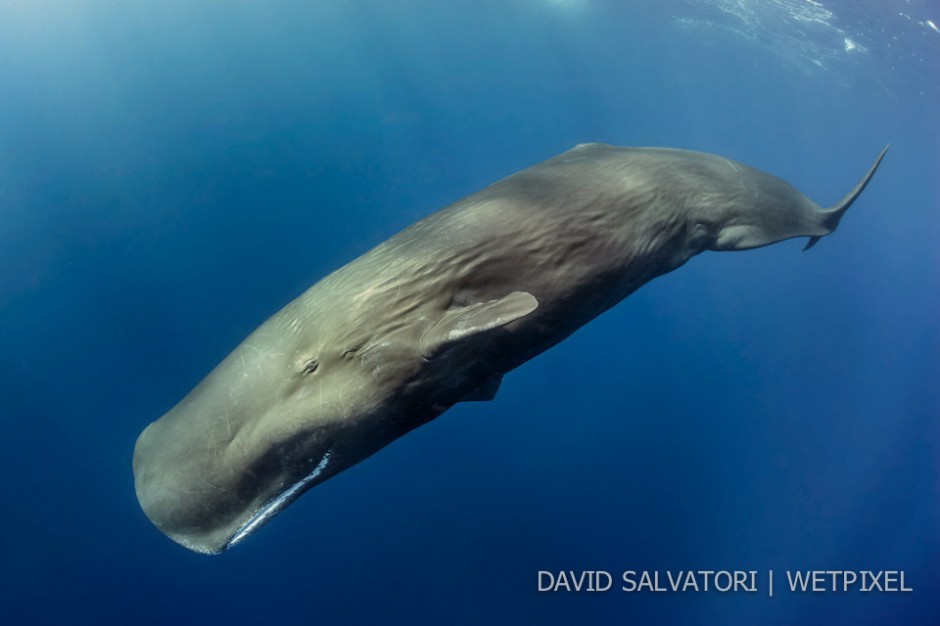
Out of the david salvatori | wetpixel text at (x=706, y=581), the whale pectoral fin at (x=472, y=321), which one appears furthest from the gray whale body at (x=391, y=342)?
the david salvatori | wetpixel text at (x=706, y=581)

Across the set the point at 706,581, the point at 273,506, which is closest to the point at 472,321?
the point at 273,506

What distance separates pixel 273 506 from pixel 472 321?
1.90 m

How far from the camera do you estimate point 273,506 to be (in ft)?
12.4

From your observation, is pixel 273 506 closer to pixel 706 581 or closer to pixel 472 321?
pixel 472 321

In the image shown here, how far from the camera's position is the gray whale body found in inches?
144

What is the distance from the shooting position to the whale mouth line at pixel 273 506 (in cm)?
370

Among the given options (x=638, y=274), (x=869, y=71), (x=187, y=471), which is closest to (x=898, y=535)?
(x=638, y=274)

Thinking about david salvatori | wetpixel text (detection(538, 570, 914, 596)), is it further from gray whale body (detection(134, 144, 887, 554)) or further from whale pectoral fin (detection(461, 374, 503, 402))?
gray whale body (detection(134, 144, 887, 554))

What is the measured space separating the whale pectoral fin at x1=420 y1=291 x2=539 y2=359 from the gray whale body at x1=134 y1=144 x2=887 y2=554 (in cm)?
1

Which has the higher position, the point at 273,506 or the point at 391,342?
the point at 391,342

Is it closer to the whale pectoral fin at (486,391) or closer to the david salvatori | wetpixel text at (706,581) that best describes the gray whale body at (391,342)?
→ the whale pectoral fin at (486,391)

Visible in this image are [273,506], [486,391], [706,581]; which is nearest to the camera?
[273,506]

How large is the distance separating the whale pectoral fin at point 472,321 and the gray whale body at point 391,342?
0.04ft

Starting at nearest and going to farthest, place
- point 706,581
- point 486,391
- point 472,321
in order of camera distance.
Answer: point 472,321 < point 486,391 < point 706,581
